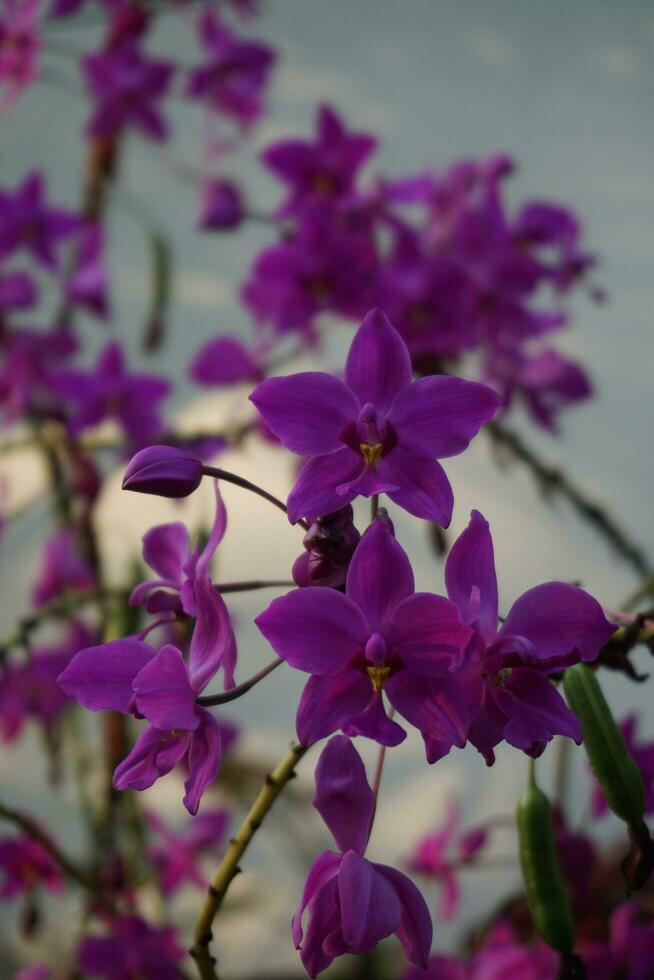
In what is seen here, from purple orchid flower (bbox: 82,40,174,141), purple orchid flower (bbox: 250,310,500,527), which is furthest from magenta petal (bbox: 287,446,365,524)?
purple orchid flower (bbox: 82,40,174,141)

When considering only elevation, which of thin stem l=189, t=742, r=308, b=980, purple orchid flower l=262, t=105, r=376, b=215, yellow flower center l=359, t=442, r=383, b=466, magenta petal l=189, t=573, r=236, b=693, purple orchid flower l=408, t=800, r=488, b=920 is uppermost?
purple orchid flower l=262, t=105, r=376, b=215

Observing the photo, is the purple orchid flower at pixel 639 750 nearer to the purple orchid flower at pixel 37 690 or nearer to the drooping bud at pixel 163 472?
the drooping bud at pixel 163 472

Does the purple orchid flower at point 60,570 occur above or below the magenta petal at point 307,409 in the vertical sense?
above

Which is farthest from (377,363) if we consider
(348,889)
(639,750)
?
(639,750)

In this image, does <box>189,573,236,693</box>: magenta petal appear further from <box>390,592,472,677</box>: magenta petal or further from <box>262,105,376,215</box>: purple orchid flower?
<box>262,105,376,215</box>: purple orchid flower

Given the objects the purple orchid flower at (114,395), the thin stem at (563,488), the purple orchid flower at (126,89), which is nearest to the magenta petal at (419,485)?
the thin stem at (563,488)

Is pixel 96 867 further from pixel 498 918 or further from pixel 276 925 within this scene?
pixel 276 925

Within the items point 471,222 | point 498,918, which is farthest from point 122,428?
point 498,918
